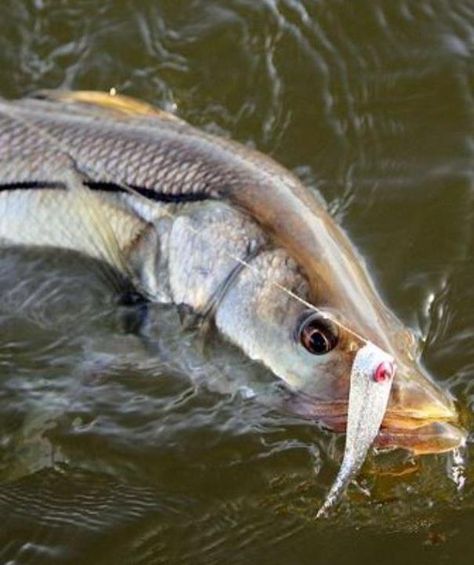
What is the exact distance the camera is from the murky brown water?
4.07 m

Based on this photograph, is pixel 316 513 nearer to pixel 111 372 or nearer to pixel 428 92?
pixel 111 372

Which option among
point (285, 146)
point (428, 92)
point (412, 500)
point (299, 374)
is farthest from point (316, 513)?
point (428, 92)

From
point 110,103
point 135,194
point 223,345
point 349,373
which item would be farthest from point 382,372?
point 110,103

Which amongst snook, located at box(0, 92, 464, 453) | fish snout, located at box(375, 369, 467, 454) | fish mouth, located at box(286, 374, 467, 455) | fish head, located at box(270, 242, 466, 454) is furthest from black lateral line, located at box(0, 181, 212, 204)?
fish snout, located at box(375, 369, 467, 454)

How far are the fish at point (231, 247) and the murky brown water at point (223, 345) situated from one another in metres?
0.15

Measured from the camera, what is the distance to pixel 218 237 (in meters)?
3.81

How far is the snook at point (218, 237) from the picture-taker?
3621 mm

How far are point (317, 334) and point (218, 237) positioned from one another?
0.41 metres

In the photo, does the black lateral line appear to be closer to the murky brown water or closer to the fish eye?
the murky brown water

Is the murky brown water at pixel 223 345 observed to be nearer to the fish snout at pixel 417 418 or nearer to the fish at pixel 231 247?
the fish at pixel 231 247

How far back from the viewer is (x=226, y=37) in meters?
5.53

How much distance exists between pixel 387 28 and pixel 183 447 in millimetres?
2132

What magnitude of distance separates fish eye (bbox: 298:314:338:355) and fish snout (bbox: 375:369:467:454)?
7.7 inches

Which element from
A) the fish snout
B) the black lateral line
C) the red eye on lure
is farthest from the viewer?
the black lateral line
